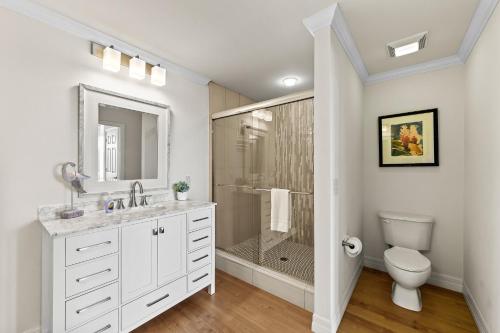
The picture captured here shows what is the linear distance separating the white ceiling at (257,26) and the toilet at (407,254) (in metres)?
1.69

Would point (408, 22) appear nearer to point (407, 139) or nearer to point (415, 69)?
point (415, 69)

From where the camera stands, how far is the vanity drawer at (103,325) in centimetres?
134

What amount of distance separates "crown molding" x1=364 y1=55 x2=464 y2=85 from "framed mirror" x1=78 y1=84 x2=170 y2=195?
8.14 ft

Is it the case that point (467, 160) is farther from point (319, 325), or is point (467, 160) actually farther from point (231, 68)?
point (231, 68)

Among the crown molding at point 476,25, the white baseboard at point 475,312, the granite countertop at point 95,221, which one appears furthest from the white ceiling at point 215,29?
the white baseboard at point 475,312

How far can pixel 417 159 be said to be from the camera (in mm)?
Result: 2381

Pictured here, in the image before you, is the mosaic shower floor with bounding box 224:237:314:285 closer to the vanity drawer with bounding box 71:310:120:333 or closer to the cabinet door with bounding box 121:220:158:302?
the cabinet door with bounding box 121:220:158:302

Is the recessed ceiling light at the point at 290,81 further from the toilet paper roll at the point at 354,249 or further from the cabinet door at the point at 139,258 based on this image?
the cabinet door at the point at 139,258

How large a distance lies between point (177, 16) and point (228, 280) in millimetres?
2566

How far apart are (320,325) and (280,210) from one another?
943 millimetres

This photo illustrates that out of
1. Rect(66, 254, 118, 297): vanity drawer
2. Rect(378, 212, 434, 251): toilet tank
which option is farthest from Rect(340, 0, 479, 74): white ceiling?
Rect(66, 254, 118, 297): vanity drawer

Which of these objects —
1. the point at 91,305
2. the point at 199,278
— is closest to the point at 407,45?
the point at 199,278

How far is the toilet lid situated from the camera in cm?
187

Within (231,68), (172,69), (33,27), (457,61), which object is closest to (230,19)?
(231,68)
